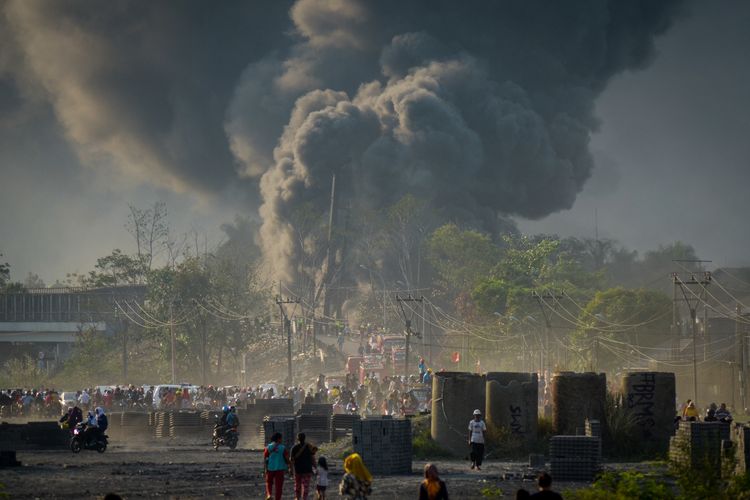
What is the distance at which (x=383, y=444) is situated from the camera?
79.3 ft

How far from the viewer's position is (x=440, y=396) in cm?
2806

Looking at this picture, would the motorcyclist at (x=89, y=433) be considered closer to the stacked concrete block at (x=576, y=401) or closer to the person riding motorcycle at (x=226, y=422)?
the person riding motorcycle at (x=226, y=422)

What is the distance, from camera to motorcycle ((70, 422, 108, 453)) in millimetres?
33250

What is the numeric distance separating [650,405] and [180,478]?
10272 millimetres

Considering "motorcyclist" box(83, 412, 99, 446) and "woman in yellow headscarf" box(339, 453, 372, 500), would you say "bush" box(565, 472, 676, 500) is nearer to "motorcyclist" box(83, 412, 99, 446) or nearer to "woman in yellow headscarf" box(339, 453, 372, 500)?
"woman in yellow headscarf" box(339, 453, 372, 500)

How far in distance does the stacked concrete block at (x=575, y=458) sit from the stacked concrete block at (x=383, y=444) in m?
2.97

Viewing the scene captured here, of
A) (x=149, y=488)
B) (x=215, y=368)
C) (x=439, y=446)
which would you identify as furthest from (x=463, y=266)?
(x=149, y=488)

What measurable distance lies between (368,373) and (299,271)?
60.2 meters

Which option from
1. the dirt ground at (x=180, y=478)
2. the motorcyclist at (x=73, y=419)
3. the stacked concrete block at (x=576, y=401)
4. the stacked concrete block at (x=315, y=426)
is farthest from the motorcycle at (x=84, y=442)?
the stacked concrete block at (x=576, y=401)

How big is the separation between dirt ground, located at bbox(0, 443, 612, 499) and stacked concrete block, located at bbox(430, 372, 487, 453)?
1066 millimetres

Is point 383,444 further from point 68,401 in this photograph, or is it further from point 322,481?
point 68,401

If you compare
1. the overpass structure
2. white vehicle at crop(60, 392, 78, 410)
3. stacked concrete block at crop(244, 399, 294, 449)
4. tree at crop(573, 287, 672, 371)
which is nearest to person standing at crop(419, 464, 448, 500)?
stacked concrete block at crop(244, 399, 294, 449)

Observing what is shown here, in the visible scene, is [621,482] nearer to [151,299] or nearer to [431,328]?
[431,328]

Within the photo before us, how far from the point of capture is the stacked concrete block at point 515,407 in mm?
27703
